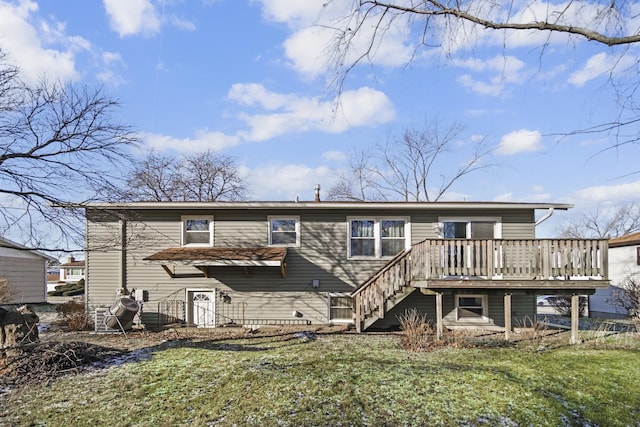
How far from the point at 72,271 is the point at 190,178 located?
23.5 meters

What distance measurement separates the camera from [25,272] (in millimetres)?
22531

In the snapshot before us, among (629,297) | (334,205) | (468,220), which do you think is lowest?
(629,297)

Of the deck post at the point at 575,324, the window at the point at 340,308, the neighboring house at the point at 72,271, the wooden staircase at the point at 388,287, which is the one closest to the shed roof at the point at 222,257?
the window at the point at 340,308

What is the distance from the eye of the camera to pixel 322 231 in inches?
502

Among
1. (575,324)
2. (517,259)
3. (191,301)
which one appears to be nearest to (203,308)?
(191,301)

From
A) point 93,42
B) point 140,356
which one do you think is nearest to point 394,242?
point 140,356

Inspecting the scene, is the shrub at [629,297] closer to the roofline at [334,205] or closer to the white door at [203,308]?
the roofline at [334,205]

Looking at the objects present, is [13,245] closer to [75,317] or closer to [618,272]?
[75,317]

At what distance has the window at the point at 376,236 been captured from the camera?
1274 centimetres

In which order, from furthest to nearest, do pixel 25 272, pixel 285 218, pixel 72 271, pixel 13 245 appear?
pixel 72 271 → pixel 25 272 → pixel 13 245 → pixel 285 218

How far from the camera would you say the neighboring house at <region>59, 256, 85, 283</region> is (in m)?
43.1

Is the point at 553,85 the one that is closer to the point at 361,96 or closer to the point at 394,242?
the point at 361,96

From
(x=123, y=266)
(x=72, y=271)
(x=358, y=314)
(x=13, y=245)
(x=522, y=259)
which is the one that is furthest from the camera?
(x=72, y=271)

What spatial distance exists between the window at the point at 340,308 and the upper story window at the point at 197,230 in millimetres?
4344
